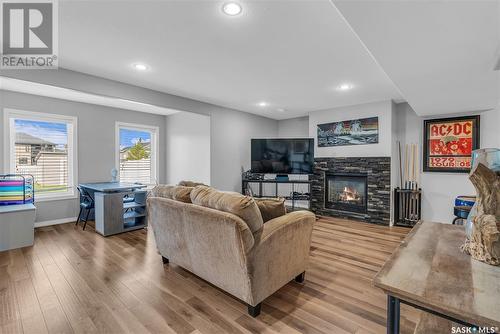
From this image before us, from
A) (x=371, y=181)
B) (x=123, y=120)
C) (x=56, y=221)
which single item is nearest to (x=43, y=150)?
(x=56, y=221)

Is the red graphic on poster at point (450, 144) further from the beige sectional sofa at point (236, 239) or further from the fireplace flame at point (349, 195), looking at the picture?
the beige sectional sofa at point (236, 239)

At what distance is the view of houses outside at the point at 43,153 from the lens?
422 cm

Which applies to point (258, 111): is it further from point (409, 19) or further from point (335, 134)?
point (409, 19)

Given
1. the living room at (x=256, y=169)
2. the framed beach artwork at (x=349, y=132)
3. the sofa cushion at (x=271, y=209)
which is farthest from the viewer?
the framed beach artwork at (x=349, y=132)

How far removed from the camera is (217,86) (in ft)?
12.2

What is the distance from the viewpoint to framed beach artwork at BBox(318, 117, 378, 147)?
4637mm

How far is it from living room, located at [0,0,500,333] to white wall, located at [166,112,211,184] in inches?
2.8

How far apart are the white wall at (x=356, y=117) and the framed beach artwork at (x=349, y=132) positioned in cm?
7

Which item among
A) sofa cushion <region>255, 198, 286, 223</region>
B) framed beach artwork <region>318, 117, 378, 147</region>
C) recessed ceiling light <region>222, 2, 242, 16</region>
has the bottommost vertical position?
sofa cushion <region>255, 198, 286, 223</region>

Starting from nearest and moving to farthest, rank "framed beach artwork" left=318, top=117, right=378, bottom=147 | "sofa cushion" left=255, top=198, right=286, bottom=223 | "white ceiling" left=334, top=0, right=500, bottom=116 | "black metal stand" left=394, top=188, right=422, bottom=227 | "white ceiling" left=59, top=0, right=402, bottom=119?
"white ceiling" left=334, top=0, right=500, bottom=116
"white ceiling" left=59, top=0, right=402, bottom=119
"sofa cushion" left=255, top=198, right=286, bottom=223
"black metal stand" left=394, top=188, right=422, bottom=227
"framed beach artwork" left=318, top=117, right=378, bottom=147

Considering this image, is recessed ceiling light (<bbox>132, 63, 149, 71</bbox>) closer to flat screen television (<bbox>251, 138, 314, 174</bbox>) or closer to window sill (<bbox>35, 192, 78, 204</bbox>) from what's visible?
flat screen television (<bbox>251, 138, 314, 174</bbox>)

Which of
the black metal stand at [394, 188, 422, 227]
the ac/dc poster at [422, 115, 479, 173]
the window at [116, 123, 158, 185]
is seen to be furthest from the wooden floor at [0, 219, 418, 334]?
the window at [116, 123, 158, 185]

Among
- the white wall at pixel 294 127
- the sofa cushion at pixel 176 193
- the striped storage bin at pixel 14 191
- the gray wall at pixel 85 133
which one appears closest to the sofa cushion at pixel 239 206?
the sofa cushion at pixel 176 193

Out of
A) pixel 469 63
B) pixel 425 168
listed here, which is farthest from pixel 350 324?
pixel 425 168
